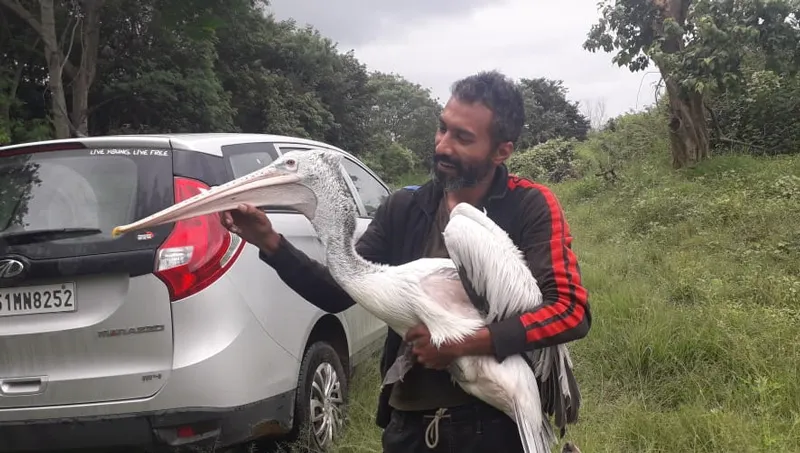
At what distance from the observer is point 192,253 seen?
8.56 ft

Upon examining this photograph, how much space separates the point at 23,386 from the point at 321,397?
4.53 feet

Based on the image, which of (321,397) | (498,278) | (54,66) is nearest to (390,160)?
(54,66)

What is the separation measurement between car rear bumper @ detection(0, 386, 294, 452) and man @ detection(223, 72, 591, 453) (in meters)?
0.94

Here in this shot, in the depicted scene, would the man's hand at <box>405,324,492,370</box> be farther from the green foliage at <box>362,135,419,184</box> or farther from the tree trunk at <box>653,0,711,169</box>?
the green foliage at <box>362,135,419,184</box>

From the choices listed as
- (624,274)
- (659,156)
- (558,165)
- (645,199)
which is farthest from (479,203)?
(558,165)

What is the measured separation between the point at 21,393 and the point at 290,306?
1.16 m

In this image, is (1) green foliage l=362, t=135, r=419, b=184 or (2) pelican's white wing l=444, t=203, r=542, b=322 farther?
(1) green foliage l=362, t=135, r=419, b=184

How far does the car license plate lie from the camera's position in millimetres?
2592

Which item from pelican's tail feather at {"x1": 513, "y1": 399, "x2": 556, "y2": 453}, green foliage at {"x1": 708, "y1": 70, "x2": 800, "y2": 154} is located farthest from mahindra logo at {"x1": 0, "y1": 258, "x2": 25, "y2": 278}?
Result: green foliage at {"x1": 708, "y1": 70, "x2": 800, "y2": 154}

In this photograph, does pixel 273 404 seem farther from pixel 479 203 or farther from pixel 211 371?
pixel 479 203

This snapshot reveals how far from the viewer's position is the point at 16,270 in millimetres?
2588

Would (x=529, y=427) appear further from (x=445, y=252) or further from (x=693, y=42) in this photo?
(x=693, y=42)

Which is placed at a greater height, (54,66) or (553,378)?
(54,66)

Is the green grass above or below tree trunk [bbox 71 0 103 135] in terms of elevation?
below
